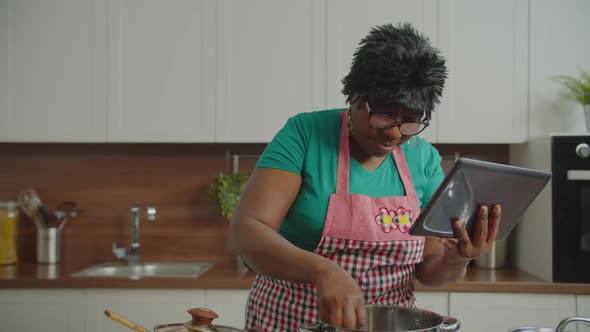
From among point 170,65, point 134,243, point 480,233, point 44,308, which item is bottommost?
point 44,308

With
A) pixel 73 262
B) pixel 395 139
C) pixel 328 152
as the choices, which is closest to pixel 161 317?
pixel 73 262

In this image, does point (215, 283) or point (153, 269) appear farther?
point (153, 269)

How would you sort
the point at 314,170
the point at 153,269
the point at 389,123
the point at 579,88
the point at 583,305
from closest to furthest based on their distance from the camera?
the point at 389,123 → the point at 314,170 → the point at 583,305 → the point at 579,88 → the point at 153,269

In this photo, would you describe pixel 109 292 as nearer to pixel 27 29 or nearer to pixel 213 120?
pixel 213 120

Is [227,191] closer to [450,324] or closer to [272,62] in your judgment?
[272,62]

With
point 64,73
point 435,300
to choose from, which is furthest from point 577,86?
point 64,73

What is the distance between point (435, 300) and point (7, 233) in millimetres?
1893

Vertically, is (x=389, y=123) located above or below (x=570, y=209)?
above

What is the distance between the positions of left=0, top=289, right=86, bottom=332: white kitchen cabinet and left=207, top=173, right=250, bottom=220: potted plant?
2.31 feet

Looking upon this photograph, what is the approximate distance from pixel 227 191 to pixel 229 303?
552mm

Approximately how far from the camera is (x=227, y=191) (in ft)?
9.30

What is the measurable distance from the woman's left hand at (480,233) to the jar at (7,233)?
2.28m

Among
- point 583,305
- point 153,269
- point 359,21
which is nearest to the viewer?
point 583,305

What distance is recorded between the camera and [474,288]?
2.46m
